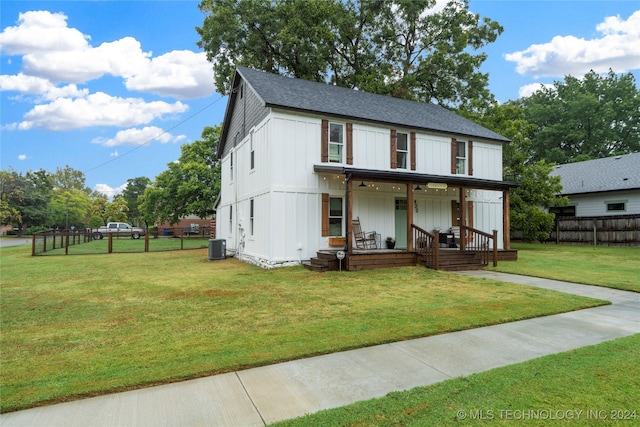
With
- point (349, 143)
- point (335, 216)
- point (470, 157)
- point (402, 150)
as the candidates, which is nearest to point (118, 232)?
point (335, 216)

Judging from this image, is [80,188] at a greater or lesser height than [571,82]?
lesser

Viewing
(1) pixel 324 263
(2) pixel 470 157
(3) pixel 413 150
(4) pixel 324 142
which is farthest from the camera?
(2) pixel 470 157

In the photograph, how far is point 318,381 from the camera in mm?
3102

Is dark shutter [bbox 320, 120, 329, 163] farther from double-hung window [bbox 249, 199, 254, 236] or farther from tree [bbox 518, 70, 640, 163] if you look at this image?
tree [bbox 518, 70, 640, 163]

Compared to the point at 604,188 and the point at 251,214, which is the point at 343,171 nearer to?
the point at 251,214

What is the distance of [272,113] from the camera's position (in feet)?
37.7

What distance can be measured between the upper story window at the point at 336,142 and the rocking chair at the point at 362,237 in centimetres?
238

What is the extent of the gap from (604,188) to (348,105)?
17.5 metres

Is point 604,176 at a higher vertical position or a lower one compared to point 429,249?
higher

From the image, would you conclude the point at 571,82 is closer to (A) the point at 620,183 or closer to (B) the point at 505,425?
(A) the point at 620,183

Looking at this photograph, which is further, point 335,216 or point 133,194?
point 133,194

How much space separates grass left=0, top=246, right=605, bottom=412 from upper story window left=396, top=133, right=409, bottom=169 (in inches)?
221

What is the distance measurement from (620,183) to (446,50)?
13555 mm

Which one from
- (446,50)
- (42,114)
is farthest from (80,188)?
(446,50)
